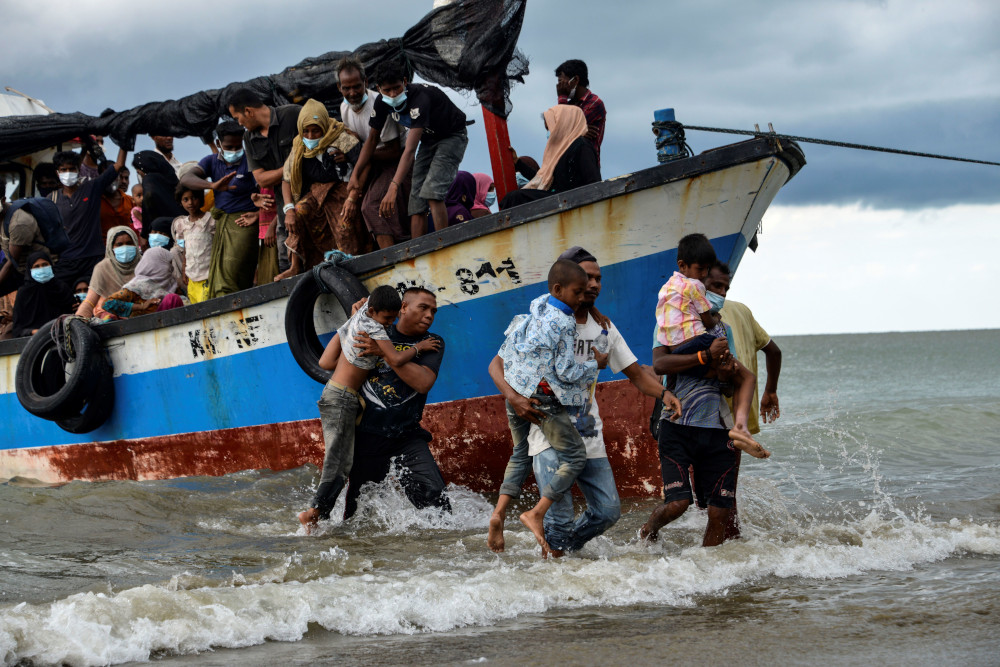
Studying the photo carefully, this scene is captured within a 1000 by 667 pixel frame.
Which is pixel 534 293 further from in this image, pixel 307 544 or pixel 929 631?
pixel 929 631

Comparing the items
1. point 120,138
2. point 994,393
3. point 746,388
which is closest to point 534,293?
point 746,388

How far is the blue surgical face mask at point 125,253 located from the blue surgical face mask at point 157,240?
174 mm

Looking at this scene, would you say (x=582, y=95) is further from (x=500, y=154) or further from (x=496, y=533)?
(x=496, y=533)

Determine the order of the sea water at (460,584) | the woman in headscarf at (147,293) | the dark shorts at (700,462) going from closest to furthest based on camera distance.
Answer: the sea water at (460,584) < the dark shorts at (700,462) < the woman in headscarf at (147,293)

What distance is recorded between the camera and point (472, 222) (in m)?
6.32

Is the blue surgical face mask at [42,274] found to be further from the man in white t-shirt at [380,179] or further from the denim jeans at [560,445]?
the denim jeans at [560,445]

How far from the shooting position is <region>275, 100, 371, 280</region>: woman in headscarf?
7.09m

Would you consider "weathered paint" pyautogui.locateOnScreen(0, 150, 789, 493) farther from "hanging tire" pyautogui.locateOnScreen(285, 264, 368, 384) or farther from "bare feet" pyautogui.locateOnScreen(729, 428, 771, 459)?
"bare feet" pyautogui.locateOnScreen(729, 428, 771, 459)

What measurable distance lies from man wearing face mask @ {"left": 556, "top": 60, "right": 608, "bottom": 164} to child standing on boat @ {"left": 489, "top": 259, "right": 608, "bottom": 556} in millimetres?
2659

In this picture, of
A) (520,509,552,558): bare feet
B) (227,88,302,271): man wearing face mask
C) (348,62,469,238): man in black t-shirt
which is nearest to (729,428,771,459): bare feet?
(520,509,552,558): bare feet

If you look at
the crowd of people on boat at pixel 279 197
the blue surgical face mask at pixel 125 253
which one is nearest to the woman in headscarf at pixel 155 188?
the crowd of people on boat at pixel 279 197

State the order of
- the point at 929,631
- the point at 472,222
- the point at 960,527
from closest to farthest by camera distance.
Result: the point at 929,631 < the point at 960,527 < the point at 472,222

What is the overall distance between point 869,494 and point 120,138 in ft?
28.5

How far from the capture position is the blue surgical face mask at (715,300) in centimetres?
486
